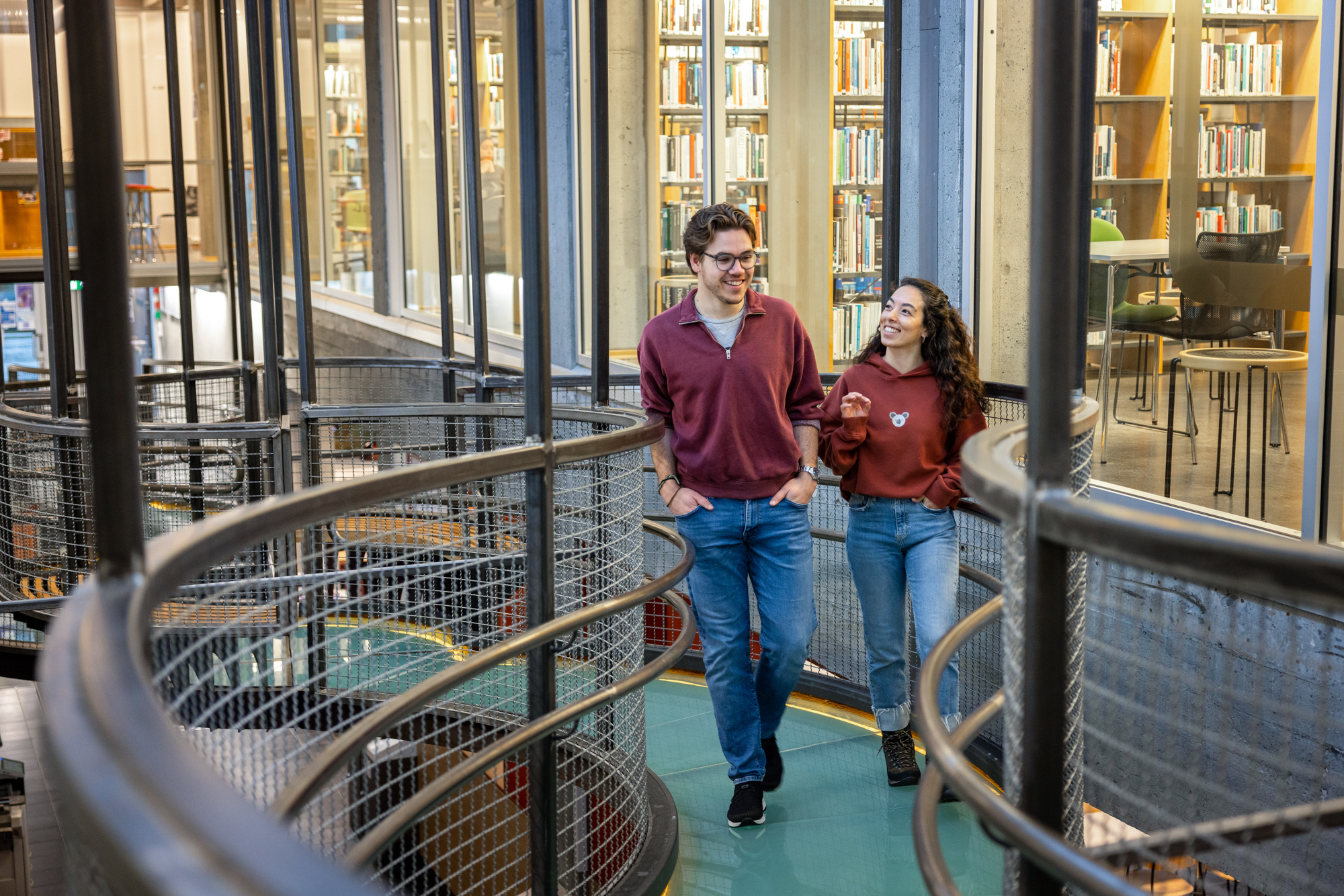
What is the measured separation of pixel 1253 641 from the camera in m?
3.79

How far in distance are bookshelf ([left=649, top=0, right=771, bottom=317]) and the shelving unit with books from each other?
1.85 ft

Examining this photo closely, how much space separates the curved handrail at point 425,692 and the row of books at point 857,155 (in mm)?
4319

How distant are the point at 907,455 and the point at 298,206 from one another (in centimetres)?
232

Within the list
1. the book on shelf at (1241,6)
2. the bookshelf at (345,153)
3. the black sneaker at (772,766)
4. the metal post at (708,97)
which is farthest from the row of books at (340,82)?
the black sneaker at (772,766)

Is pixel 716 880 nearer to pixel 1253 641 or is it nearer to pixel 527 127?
pixel 1253 641

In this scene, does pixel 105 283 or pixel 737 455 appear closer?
pixel 105 283

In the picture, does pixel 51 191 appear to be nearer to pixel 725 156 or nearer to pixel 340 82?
pixel 725 156

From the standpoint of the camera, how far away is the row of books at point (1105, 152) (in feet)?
16.4

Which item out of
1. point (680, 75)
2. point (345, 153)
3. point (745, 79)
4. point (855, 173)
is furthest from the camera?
point (345, 153)

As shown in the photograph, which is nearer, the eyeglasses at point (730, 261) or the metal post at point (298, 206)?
the eyeglasses at point (730, 261)

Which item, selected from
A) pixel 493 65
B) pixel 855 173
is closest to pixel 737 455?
pixel 855 173

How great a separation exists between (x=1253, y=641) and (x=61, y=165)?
5.13 meters

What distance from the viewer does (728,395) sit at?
3.57m

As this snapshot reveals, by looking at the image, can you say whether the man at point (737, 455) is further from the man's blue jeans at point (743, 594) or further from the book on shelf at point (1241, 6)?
the book on shelf at point (1241, 6)
